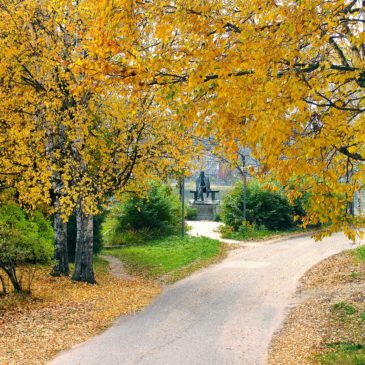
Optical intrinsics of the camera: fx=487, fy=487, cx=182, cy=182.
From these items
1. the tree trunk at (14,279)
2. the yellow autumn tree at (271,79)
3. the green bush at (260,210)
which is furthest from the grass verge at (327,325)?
the green bush at (260,210)

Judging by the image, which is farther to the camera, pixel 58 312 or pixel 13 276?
pixel 13 276

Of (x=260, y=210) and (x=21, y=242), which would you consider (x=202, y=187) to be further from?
(x=21, y=242)

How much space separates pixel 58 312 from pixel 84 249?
3755 mm

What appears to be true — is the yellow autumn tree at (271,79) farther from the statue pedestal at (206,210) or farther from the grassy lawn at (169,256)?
the statue pedestal at (206,210)

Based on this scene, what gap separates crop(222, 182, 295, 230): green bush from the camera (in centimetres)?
2570

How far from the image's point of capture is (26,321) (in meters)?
9.82

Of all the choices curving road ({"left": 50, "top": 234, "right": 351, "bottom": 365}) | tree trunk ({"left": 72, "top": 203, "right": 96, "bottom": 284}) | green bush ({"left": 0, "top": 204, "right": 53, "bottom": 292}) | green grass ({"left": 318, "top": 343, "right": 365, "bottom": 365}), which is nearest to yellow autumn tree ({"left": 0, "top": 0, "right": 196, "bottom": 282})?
tree trunk ({"left": 72, "top": 203, "right": 96, "bottom": 284})

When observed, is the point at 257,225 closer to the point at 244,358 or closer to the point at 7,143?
the point at 7,143

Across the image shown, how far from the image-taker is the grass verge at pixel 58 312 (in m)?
8.29

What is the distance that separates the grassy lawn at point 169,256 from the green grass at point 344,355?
25.7ft

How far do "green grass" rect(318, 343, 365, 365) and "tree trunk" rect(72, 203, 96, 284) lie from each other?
811 cm

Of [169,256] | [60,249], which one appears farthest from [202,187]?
[60,249]

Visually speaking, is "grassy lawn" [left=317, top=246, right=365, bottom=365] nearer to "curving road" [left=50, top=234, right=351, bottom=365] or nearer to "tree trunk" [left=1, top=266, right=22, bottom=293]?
"curving road" [left=50, top=234, right=351, bottom=365]

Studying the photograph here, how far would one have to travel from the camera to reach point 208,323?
9.84 metres
